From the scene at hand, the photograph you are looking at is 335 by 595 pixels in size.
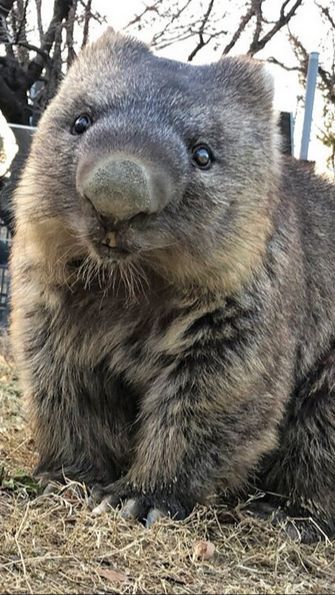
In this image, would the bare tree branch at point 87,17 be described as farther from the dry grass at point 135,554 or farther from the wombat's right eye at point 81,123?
the dry grass at point 135,554

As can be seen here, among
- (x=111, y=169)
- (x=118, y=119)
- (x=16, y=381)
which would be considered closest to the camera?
(x=111, y=169)

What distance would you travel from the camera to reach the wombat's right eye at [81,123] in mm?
3174

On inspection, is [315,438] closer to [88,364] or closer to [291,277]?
[291,277]

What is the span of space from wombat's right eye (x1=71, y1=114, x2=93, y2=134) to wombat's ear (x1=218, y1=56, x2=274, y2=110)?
1.94 feet

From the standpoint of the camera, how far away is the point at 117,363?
345cm

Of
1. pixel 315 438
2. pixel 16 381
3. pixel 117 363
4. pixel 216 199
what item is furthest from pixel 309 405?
pixel 16 381

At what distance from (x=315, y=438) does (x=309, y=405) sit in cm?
13

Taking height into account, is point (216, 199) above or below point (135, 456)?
above

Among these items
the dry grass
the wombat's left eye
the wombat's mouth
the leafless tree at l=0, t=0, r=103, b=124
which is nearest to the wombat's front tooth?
the wombat's mouth

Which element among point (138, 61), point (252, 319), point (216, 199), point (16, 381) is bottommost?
point (16, 381)

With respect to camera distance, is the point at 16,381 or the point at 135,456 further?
the point at 16,381

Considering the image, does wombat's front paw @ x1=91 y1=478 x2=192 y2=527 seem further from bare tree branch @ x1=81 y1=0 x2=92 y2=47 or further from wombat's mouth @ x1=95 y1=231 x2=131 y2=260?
bare tree branch @ x1=81 y1=0 x2=92 y2=47

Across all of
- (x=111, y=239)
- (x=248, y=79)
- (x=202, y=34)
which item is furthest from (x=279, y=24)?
(x=111, y=239)

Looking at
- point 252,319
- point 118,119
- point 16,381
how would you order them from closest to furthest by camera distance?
point 118,119 < point 252,319 < point 16,381
